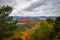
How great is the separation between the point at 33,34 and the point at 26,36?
2.73 meters

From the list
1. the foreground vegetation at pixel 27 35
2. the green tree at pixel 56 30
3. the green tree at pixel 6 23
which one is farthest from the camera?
the green tree at pixel 56 30

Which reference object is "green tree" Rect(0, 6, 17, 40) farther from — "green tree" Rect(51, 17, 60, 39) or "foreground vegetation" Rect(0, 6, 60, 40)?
"green tree" Rect(51, 17, 60, 39)

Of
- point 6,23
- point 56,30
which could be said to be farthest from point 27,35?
point 6,23

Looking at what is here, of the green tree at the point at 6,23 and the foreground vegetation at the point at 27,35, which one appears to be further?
the foreground vegetation at the point at 27,35

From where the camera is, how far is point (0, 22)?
1683 centimetres

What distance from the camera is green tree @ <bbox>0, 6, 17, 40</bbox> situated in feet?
54.7

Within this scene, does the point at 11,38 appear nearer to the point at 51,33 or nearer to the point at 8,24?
the point at 8,24

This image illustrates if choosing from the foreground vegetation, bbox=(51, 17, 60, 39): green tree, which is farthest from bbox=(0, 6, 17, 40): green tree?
bbox=(51, 17, 60, 39): green tree

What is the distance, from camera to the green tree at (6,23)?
16.7 m

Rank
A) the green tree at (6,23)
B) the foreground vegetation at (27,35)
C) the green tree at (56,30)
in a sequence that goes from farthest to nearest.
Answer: the green tree at (56,30) < the foreground vegetation at (27,35) < the green tree at (6,23)

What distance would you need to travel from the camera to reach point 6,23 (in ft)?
57.3

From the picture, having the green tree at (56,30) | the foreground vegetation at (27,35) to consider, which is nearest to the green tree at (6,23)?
the foreground vegetation at (27,35)

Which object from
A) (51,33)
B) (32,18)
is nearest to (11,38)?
(51,33)

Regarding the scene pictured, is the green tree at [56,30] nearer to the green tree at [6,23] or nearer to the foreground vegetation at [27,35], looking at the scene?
the foreground vegetation at [27,35]
